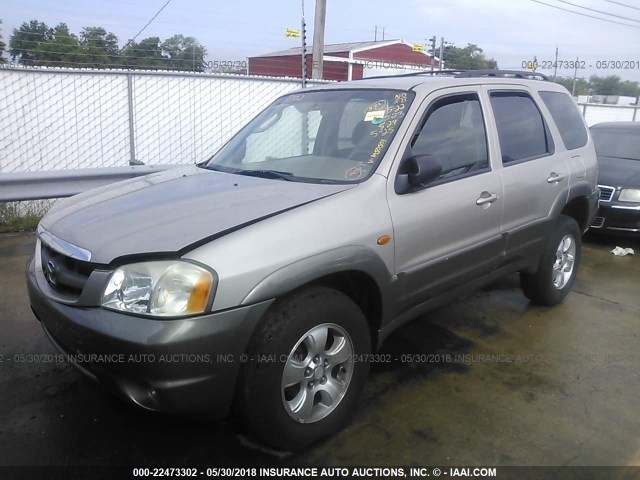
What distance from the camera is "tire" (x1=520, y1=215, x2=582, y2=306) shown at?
14.1ft

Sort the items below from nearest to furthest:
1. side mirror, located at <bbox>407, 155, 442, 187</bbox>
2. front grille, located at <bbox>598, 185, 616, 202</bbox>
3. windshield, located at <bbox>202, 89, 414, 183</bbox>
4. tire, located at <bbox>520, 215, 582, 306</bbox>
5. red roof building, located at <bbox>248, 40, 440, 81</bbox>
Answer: side mirror, located at <bbox>407, 155, 442, 187</bbox>, windshield, located at <bbox>202, 89, 414, 183</bbox>, tire, located at <bbox>520, 215, 582, 306</bbox>, front grille, located at <bbox>598, 185, 616, 202</bbox>, red roof building, located at <bbox>248, 40, 440, 81</bbox>

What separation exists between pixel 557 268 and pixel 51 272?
384cm

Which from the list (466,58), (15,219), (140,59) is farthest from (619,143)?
(466,58)

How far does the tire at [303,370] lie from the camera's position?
2.33 m

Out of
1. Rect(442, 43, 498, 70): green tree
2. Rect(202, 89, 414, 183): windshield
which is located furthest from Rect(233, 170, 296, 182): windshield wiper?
Rect(442, 43, 498, 70): green tree

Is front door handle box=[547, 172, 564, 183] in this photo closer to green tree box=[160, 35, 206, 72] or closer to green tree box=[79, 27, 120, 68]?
green tree box=[160, 35, 206, 72]

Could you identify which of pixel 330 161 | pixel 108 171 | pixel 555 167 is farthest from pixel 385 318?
pixel 108 171

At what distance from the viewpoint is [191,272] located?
7.13 feet

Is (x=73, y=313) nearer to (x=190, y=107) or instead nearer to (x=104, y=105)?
(x=104, y=105)

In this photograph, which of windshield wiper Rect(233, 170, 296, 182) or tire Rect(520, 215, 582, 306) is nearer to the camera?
windshield wiper Rect(233, 170, 296, 182)

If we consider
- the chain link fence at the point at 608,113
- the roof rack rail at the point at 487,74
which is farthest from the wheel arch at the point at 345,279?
the chain link fence at the point at 608,113

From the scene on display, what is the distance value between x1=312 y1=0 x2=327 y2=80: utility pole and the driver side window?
15.8 feet

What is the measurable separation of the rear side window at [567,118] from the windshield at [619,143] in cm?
314

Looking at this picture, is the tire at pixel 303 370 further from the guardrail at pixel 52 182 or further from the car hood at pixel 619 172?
the car hood at pixel 619 172
